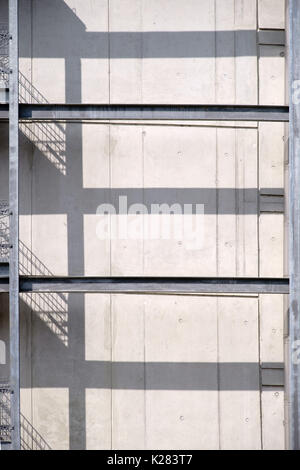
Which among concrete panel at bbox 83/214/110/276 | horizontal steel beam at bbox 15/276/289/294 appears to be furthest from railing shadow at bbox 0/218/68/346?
horizontal steel beam at bbox 15/276/289/294

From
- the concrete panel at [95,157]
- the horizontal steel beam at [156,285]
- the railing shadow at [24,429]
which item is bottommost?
the railing shadow at [24,429]

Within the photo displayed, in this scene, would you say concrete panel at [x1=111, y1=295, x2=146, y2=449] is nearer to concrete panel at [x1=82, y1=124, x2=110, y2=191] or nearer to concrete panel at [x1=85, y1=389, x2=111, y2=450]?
concrete panel at [x1=85, y1=389, x2=111, y2=450]

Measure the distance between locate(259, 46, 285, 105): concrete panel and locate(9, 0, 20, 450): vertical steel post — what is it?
12.4ft

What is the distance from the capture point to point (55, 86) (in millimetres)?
7395

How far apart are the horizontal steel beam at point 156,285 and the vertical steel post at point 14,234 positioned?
263mm

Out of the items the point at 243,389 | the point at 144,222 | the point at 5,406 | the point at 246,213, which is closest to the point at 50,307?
the point at 5,406

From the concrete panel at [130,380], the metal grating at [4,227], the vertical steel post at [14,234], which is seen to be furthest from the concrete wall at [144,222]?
the vertical steel post at [14,234]

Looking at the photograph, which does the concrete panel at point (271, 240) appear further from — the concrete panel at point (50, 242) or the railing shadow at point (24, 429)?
the railing shadow at point (24, 429)

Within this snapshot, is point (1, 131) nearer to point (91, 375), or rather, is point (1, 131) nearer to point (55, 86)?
point (55, 86)

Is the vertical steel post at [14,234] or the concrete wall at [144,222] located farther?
the concrete wall at [144,222]

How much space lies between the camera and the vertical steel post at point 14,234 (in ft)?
21.1

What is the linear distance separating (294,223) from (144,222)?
2280 mm

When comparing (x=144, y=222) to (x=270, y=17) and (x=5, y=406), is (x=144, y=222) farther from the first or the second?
(x=270, y=17)

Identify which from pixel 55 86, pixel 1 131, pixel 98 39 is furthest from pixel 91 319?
pixel 98 39
